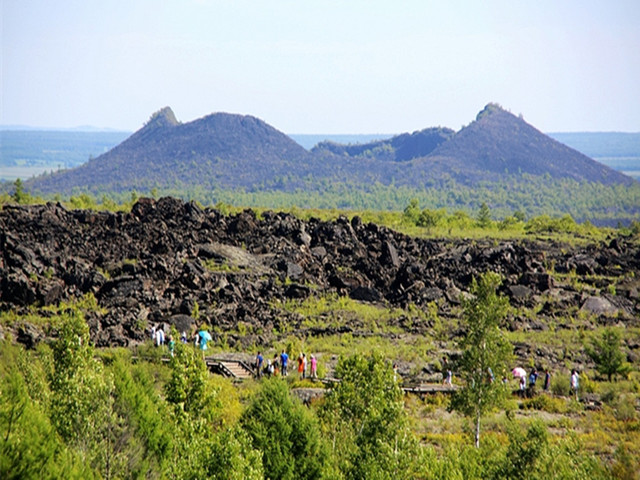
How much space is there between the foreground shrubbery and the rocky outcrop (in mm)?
16339

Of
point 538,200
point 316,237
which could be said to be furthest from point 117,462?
point 538,200

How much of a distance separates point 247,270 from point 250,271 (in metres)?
0.29

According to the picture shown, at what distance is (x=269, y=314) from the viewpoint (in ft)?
142

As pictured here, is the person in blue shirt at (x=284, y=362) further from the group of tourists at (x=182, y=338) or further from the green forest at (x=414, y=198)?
the green forest at (x=414, y=198)

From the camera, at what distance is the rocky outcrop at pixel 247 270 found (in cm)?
4162

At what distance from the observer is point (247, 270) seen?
52.0 metres

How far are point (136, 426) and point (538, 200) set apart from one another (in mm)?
191418

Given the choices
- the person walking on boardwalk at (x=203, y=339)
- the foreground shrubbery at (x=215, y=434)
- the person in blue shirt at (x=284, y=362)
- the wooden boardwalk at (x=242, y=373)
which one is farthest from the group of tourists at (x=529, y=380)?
the person walking on boardwalk at (x=203, y=339)

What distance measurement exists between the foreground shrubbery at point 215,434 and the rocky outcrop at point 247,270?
16339mm

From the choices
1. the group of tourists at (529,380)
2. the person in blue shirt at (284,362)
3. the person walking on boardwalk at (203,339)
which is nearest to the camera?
the group of tourists at (529,380)

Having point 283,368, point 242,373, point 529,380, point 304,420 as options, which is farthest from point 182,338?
point 304,420

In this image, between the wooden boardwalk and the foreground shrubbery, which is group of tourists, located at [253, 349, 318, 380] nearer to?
the wooden boardwalk

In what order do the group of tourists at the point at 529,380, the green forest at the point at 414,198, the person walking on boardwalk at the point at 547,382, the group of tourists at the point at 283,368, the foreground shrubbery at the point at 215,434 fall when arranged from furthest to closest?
1. the green forest at the point at 414,198
2. the person walking on boardwalk at the point at 547,382
3. the group of tourists at the point at 283,368
4. the group of tourists at the point at 529,380
5. the foreground shrubbery at the point at 215,434

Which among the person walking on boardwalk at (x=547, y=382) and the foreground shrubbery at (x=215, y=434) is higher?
the foreground shrubbery at (x=215, y=434)
